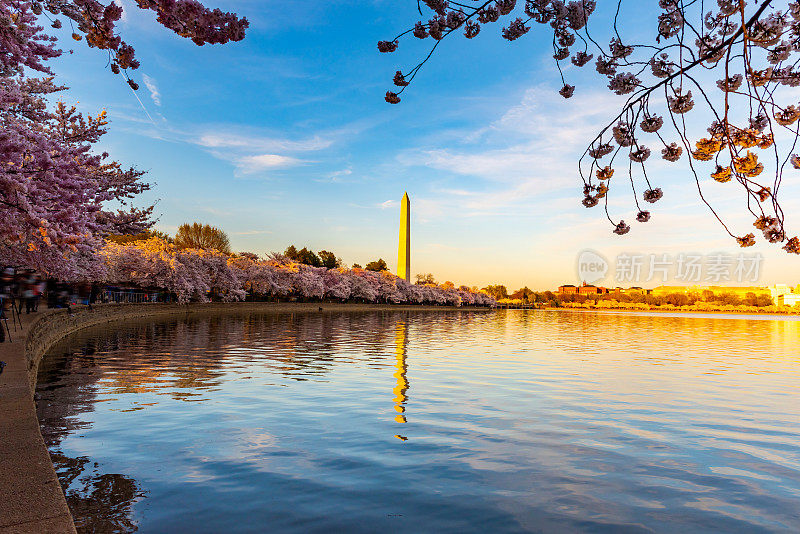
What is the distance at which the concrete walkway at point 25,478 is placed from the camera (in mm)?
4109

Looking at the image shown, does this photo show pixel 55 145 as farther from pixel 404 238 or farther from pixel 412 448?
pixel 404 238

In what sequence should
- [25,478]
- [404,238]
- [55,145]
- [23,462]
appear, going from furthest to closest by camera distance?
[404,238] < [55,145] < [23,462] < [25,478]

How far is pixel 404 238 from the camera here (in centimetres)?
11006

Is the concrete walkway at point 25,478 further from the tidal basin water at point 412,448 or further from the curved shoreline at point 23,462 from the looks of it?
the tidal basin water at point 412,448

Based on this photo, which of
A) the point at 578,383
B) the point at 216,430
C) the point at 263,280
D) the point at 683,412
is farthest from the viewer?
the point at 263,280

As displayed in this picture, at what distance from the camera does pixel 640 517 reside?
648 cm

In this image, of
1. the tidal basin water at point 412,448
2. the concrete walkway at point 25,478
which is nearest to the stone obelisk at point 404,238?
the tidal basin water at point 412,448

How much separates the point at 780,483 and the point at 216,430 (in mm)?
9545

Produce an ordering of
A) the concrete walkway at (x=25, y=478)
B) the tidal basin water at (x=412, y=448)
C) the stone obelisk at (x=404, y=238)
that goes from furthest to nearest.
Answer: the stone obelisk at (x=404, y=238)
the tidal basin water at (x=412, y=448)
the concrete walkway at (x=25, y=478)

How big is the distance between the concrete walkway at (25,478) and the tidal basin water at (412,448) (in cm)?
94

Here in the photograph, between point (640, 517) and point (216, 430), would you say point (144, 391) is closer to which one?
point (216, 430)

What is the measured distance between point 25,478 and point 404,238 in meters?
105

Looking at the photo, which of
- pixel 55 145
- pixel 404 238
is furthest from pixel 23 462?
pixel 404 238

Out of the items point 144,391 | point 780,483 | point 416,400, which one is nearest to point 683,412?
point 780,483
